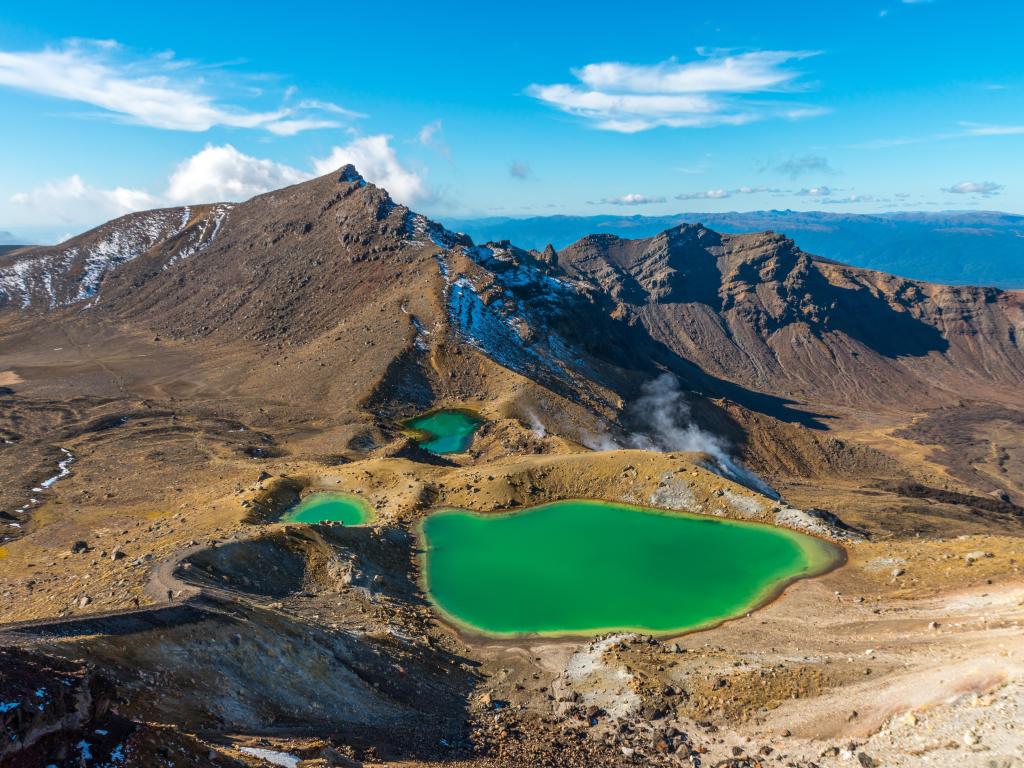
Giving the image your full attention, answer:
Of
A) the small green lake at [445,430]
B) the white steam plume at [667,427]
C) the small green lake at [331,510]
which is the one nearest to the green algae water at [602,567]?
the small green lake at [331,510]

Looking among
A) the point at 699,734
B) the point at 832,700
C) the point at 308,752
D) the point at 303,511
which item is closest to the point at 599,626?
the point at 699,734

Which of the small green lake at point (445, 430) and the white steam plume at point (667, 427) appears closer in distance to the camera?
the small green lake at point (445, 430)

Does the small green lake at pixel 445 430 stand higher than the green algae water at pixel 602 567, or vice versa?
the small green lake at pixel 445 430

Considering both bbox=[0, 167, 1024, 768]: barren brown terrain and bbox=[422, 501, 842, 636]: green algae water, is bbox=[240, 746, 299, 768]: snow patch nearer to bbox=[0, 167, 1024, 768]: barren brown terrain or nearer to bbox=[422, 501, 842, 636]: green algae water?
bbox=[0, 167, 1024, 768]: barren brown terrain

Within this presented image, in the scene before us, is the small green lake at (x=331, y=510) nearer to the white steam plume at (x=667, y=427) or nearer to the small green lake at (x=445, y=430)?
the small green lake at (x=445, y=430)

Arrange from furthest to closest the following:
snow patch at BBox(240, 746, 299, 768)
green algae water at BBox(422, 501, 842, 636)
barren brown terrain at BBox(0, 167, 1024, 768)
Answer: green algae water at BBox(422, 501, 842, 636)
barren brown terrain at BBox(0, 167, 1024, 768)
snow patch at BBox(240, 746, 299, 768)

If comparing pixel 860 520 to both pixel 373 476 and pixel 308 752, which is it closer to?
pixel 373 476


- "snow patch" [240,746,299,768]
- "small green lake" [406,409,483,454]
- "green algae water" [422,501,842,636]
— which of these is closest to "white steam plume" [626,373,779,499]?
"small green lake" [406,409,483,454]
